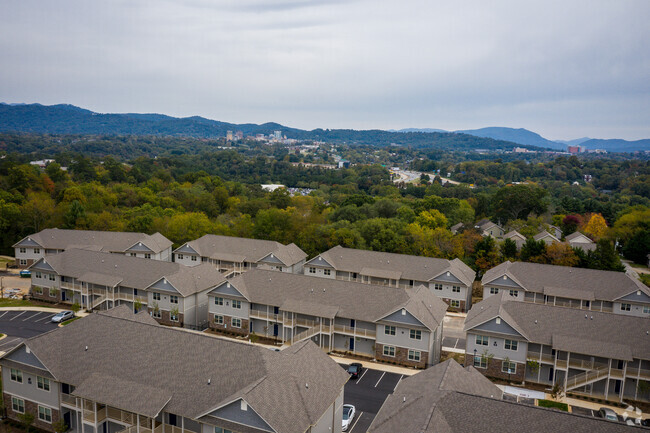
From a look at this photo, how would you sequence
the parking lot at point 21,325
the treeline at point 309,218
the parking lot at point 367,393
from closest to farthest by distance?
the parking lot at point 367,393 < the parking lot at point 21,325 < the treeline at point 309,218

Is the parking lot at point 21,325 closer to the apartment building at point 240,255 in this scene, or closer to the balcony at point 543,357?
the apartment building at point 240,255

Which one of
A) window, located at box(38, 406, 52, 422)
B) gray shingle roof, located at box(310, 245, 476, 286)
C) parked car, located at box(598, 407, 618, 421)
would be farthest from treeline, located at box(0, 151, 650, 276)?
window, located at box(38, 406, 52, 422)

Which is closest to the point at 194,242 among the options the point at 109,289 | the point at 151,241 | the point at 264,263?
the point at 151,241

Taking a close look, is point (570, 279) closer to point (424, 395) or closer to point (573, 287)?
point (573, 287)

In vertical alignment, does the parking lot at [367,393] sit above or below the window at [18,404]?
below

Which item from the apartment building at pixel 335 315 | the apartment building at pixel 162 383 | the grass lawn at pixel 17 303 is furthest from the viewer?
the grass lawn at pixel 17 303

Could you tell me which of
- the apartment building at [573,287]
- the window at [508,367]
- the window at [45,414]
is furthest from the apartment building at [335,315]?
the window at [45,414]
